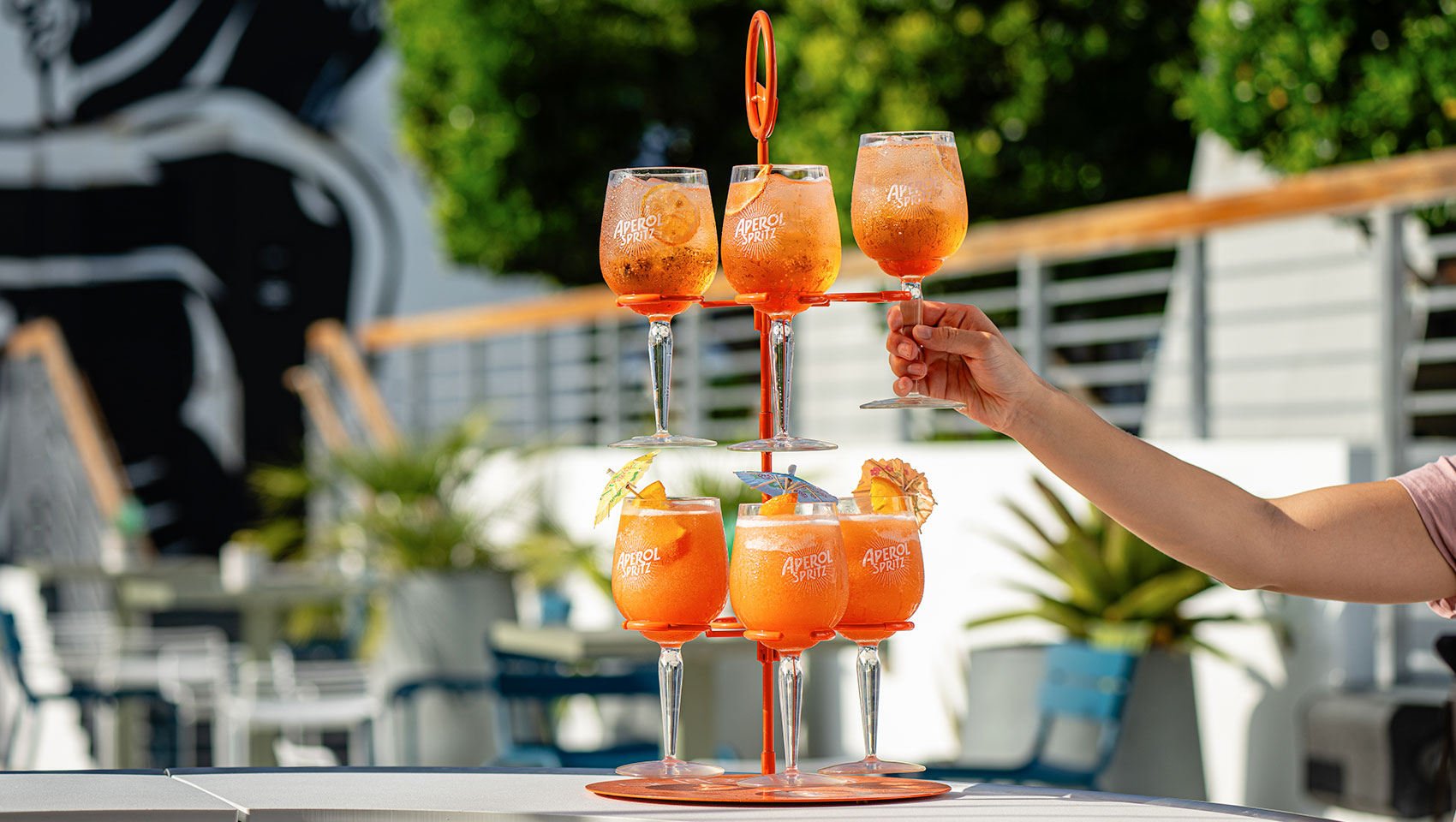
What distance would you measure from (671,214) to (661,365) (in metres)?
0.16

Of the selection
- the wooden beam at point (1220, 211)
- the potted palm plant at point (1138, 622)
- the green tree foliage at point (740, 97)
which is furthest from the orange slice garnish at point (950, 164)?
the green tree foliage at point (740, 97)

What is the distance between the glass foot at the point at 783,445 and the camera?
4.78 ft

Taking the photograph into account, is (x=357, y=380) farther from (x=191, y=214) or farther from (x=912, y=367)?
(x=912, y=367)

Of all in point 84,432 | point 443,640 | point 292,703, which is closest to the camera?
point 292,703

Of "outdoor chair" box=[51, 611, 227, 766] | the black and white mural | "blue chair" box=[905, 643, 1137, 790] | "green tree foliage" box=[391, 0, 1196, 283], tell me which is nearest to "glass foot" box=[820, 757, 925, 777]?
"blue chair" box=[905, 643, 1137, 790]

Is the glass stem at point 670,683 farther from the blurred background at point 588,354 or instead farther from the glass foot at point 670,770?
the blurred background at point 588,354

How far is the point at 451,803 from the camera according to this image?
1.46 meters

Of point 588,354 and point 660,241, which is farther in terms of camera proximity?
point 588,354

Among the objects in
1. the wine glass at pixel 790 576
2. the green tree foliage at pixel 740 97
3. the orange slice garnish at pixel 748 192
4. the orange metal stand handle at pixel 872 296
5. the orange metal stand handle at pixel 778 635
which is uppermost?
the green tree foliage at pixel 740 97

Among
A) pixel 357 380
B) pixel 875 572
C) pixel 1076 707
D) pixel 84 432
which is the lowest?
pixel 1076 707

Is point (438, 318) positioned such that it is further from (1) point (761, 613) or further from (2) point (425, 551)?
(1) point (761, 613)

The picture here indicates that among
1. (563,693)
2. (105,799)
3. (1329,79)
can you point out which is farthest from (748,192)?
(1329,79)

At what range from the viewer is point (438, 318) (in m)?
8.20

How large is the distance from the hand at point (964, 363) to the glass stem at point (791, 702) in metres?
0.28
